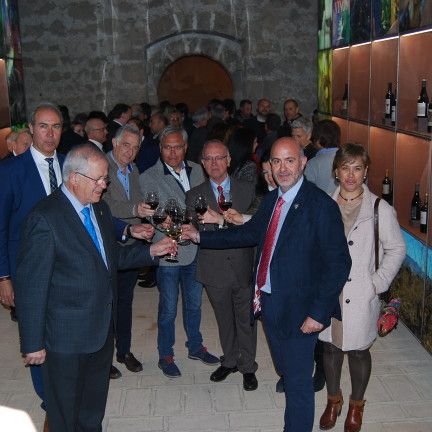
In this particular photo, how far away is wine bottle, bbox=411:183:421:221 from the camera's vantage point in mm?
5641

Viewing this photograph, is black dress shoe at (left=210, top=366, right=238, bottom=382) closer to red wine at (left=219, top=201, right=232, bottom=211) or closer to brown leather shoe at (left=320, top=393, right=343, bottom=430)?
brown leather shoe at (left=320, top=393, right=343, bottom=430)

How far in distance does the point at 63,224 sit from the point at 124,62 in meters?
9.41

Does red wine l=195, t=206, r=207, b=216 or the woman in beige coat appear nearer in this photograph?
the woman in beige coat

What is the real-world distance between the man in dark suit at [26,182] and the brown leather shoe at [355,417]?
76.6 inches

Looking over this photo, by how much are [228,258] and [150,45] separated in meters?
8.49

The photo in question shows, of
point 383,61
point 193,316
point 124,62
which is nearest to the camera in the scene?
point 193,316

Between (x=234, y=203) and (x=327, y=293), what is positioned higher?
(x=234, y=203)

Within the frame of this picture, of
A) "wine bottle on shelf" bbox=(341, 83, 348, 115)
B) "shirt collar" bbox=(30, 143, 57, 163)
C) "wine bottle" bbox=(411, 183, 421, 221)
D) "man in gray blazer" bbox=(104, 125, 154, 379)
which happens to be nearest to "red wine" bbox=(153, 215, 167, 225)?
"man in gray blazer" bbox=(104, 125, 154, 379)

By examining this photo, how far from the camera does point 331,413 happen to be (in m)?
3.80

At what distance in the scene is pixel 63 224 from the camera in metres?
2.79

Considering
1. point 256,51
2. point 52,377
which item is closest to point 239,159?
point 52,377

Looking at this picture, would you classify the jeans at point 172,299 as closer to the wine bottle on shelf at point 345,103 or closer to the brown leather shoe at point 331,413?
the brown leather shoe at point 331,413

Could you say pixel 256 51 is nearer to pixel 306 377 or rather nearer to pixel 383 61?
pixel 383 61

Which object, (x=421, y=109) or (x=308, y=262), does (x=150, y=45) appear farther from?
(x=308, y=262)
